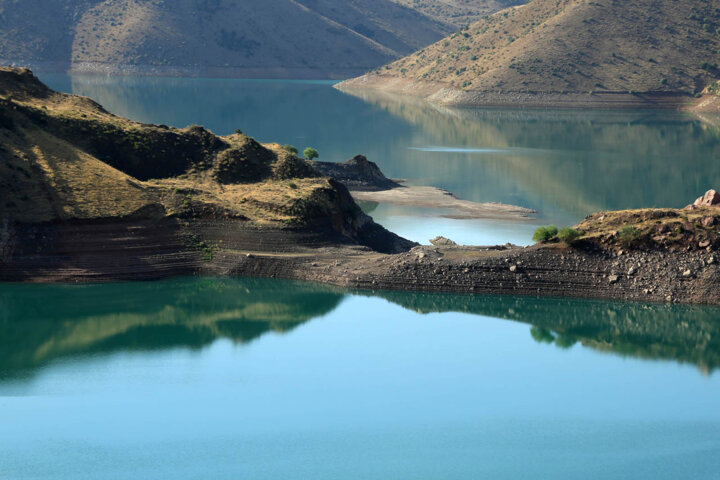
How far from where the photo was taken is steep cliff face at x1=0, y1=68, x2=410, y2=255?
62.4 metres

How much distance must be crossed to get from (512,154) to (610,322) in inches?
3506

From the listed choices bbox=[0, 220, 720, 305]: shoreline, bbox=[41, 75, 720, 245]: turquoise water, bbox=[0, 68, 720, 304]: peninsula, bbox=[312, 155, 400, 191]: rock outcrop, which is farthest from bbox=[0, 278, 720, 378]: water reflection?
bbox=[312, 155, 400, 191]: rock outcrop

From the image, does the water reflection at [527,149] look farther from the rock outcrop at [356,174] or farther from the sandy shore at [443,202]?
the rock outcrop at [356,174]

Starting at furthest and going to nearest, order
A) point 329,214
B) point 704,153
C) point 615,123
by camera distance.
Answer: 1. point 615,123
2. point 704,153
3. point 329,214

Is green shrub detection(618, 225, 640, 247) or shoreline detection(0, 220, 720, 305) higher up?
green shrub detection(618, 225, 640, 247)

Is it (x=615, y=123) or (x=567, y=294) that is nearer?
(x=567, y=294)

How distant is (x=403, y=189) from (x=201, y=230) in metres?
46.3

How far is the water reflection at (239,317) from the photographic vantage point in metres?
52.2

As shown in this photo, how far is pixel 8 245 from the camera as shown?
5988 centimetres

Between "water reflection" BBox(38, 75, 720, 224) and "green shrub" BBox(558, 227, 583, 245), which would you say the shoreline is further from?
"water reflection" BBox(38, 75, 720, 224)

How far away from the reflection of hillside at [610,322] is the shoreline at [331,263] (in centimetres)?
71

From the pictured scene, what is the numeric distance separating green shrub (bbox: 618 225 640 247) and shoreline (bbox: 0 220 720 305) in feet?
2.60

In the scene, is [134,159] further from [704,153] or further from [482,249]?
[704,153]

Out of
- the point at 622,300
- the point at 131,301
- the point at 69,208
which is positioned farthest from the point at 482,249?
the point at 69,208
